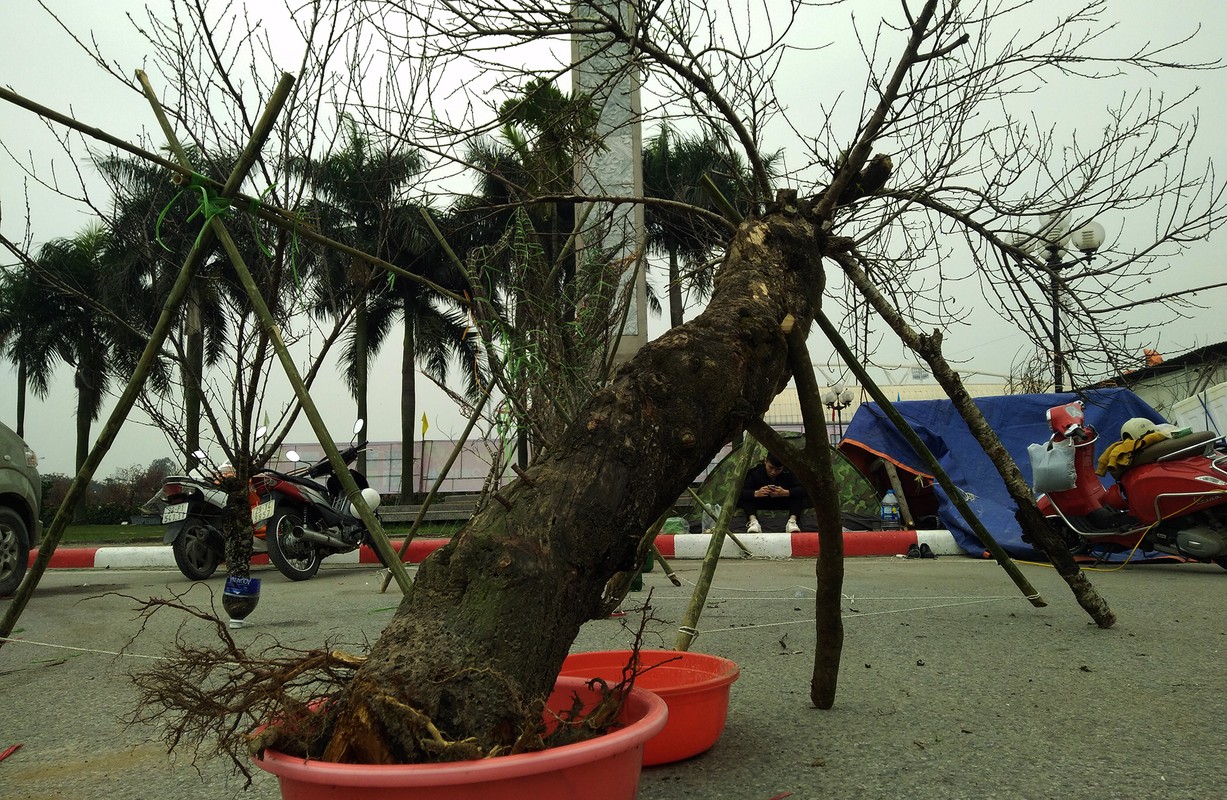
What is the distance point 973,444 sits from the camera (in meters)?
8.86

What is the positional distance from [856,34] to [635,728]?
2686mm

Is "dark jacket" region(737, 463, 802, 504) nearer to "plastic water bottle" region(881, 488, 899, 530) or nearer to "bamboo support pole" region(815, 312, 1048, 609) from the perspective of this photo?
"plastic water bottle" region(881, 488, 899, 530)

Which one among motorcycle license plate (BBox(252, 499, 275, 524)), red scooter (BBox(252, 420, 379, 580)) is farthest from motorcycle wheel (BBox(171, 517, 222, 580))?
motorcycle license plate (BBox(252, 499, 275, 524))

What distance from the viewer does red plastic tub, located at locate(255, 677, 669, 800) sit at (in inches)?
38.8

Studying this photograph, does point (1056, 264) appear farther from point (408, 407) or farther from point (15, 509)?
point (408, 407)

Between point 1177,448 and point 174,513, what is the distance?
309 inches

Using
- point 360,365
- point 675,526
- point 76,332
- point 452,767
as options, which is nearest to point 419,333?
point 360,365

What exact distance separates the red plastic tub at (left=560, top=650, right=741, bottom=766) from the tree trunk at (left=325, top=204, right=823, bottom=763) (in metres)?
0.58

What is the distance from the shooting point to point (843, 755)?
204cm

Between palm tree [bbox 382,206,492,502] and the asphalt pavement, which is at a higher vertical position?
palm tree [bbox 382,206,492,502]

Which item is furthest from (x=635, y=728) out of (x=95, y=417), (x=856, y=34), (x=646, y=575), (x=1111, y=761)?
(x=95, y=417)

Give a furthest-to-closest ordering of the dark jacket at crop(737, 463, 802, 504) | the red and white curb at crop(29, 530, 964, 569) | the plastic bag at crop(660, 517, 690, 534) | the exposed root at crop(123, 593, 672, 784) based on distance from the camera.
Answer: the plastic bag at crop(660, 517, 690, 534) → the dark jacket at crop(737, 463, 802, 504) → the red and white curb at crop(29, 530, 964, 569) → the exposed root at crop(123, 593, 672, 784)

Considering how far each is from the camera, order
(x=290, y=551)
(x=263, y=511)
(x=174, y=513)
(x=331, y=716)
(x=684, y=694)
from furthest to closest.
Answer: (x=290, y=551), (x=174, y=513), (x=263, y=511), (x=684, y=694), (x=331, y=716)

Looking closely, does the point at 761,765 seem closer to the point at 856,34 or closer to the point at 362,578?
the point at 856,34
